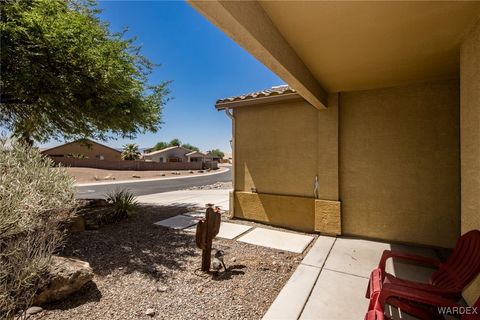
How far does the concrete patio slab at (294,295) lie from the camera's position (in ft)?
8.98

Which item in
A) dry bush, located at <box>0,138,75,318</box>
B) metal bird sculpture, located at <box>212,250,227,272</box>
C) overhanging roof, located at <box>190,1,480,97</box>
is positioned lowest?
metal bird sculpture, located at <box>212,250,227,272</box>

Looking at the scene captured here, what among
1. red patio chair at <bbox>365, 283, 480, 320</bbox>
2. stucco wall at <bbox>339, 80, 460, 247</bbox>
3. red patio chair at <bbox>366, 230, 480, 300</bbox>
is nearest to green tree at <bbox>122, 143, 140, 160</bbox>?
stucco wall at <bbox>339, 80, 460, 247</bbox>

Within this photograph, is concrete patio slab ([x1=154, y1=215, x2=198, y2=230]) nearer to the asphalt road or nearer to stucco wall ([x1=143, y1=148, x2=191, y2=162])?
the asphalt road

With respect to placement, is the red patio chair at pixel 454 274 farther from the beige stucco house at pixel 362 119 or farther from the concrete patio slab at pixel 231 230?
the concrete patio slab at pixel 231 230

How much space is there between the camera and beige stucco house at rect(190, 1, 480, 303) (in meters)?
2.61

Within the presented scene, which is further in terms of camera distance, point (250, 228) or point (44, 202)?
point (250, 228)

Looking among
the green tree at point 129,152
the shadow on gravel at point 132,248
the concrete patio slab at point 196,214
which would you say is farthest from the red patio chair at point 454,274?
the green tree at point 129,152

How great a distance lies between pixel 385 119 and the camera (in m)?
5.03

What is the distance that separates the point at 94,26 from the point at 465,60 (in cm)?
809

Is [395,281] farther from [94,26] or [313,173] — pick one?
[94,26]

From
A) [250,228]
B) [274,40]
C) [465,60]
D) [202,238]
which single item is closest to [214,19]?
[274,40]

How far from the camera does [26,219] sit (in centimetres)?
310

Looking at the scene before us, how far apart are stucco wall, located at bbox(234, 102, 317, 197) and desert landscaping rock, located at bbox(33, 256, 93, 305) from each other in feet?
14.8

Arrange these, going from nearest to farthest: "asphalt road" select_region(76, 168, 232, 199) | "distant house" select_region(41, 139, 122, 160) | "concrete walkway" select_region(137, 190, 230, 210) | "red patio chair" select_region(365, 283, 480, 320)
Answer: "red patio chair" select_region(365, 283, 480, 320) → "concrete walkway" select_region(137, 190, 230, 210) → "asphalt road" select_region(76, 168, 232, 199) → "distant house" select_region(41, 139, 122, 160)
